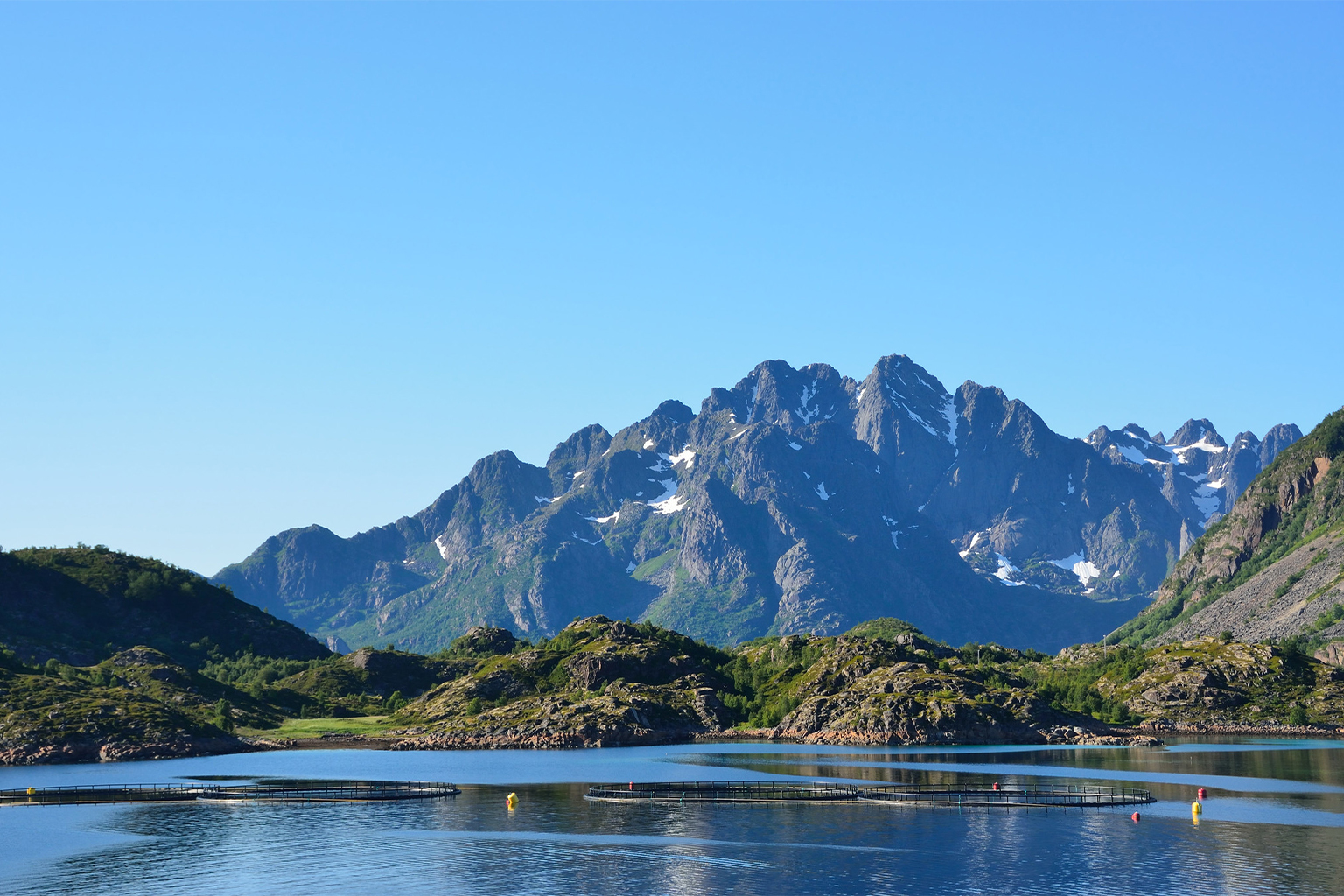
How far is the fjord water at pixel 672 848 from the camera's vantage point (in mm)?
114812

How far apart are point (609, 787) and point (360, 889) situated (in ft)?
244

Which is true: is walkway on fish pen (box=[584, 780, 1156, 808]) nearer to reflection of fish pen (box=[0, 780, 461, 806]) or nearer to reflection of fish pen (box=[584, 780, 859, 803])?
reflection of fish pen (box=[584, 780, 859, 803])

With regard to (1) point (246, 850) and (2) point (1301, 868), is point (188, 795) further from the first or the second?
(2) point (1301, 868)

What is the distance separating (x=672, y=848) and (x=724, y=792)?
43202 millimetres

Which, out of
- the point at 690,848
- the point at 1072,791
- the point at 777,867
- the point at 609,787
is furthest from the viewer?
the point at 609,787

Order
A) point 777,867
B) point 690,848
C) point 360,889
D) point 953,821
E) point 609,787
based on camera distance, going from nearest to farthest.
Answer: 1. point 360,889
2. point 777,867
3. point 690,848
4. point 953,821
5. point 609,787

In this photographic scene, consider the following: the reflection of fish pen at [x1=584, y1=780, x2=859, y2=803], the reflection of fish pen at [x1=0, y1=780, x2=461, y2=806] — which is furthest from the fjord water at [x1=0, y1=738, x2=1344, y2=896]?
the reflection of fish pen at [x1=0, y1=780, x2=461, y2=806]

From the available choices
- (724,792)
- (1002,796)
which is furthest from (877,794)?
(724,792)

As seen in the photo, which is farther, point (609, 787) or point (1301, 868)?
point (609, 787)

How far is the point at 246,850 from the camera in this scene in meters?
134

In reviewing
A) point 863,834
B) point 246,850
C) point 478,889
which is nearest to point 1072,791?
point 863,834

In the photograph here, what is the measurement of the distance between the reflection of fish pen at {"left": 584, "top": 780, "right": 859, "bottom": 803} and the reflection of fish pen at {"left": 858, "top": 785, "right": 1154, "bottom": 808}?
17.1 ft

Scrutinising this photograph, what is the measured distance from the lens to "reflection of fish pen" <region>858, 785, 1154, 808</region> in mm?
162125

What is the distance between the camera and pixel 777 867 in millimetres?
122062
